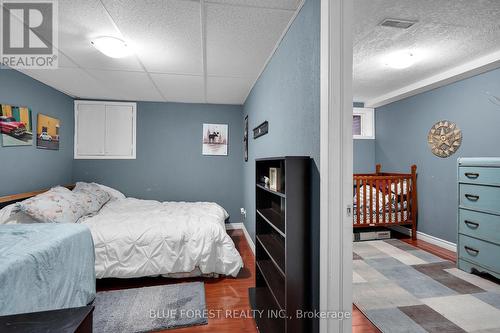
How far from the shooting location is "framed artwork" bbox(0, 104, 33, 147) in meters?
2.63

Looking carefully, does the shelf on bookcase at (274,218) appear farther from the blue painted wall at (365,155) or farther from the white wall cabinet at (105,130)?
the blue painted wall at (365,155)

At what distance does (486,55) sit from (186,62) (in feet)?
11.2

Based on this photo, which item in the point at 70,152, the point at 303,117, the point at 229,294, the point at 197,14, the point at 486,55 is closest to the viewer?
the point at 303,117

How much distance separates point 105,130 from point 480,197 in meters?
5.33

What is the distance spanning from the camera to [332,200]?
1.25m

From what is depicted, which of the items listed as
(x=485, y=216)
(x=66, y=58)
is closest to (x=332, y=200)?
(x=485, y=216)

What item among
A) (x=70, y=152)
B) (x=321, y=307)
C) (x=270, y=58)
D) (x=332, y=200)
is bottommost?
(x=321, y=307)

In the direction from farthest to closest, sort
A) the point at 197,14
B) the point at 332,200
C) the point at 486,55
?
the point at 486,55, the point at 197,14, the point at 332,200

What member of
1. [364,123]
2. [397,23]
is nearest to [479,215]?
[397,23]

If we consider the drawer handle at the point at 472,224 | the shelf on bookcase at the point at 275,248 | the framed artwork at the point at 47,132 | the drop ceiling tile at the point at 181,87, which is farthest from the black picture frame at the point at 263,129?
the framed artwork at the point at 47,132

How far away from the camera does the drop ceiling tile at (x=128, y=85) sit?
3008 mm

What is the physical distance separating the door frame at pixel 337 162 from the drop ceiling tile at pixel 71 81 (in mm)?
2966

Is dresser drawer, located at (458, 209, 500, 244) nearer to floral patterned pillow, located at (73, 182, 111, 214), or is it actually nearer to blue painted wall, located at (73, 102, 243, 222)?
blue painted wall, located at (73, 102, 243, 222)

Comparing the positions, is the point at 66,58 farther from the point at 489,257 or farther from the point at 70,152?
the point at 489,257
